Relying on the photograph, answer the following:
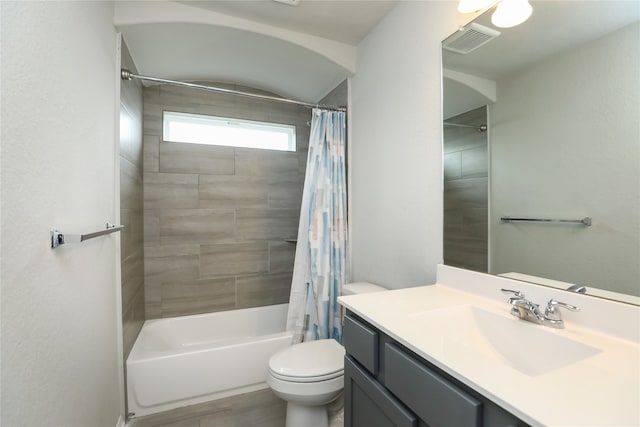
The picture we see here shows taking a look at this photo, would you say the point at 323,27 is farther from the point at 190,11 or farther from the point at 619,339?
the point at 619,339

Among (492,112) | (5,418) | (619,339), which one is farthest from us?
(492,112)

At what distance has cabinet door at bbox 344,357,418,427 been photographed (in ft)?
2.62

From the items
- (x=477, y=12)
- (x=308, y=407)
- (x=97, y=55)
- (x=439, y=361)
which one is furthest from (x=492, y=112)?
(x=97, y=55)

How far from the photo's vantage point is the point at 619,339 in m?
0.77

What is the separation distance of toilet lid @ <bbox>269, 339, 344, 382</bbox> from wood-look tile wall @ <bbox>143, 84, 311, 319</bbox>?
3.85 ft

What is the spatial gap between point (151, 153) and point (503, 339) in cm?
262

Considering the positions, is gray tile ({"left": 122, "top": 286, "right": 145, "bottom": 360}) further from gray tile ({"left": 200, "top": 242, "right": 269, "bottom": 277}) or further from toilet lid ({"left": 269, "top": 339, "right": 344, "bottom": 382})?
toilet lid ({"left": 269, "top": 339, "right": 344, "bottom": 382})

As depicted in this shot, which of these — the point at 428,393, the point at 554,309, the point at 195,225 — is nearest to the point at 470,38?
the point at 554,309

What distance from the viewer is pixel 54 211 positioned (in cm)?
86

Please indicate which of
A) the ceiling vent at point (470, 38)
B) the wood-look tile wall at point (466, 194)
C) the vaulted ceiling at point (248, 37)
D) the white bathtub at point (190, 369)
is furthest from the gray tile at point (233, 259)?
the ceiling vent at point (470, 38)

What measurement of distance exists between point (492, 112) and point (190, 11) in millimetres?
1775

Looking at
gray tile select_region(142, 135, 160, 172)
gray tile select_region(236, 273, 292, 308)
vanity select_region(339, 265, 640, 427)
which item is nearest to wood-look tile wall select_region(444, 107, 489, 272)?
vanity select_region(339, 265, 640, 427)

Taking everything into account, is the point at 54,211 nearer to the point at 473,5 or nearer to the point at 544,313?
the point at 544,313

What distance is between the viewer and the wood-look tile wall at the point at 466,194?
1.23 metres
